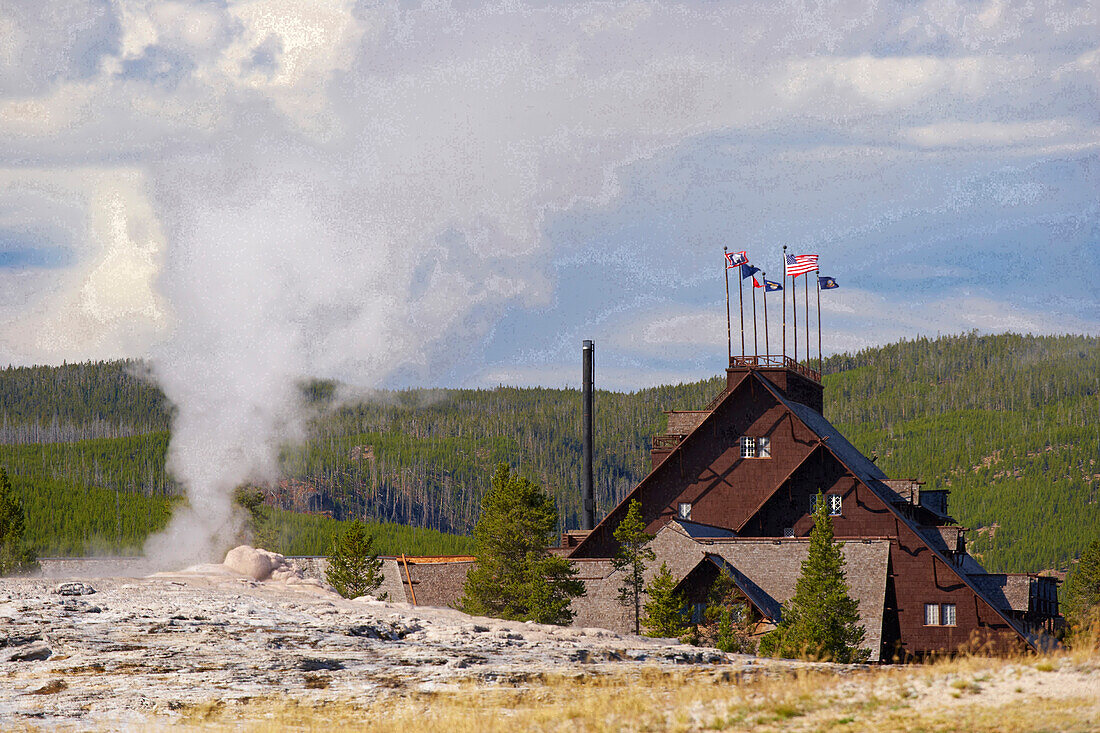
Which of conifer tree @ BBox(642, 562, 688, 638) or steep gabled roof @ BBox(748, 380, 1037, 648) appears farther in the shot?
steep gabled roof @ BBox(748, 380, 1037, 648)

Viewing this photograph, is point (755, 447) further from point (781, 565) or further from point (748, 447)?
point (781, 565)

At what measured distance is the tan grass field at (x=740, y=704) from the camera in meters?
21.4

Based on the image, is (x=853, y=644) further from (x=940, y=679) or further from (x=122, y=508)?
(x=122, y=508)

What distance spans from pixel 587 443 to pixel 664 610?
39.3 meters

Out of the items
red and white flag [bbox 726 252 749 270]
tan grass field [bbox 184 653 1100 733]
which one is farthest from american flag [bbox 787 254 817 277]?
tan grass field [bbox 184 653 1100 733]

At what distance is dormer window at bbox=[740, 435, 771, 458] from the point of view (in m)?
70.8

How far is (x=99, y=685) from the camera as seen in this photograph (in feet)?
90.1

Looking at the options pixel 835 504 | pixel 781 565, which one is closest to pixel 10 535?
pixel 781 565

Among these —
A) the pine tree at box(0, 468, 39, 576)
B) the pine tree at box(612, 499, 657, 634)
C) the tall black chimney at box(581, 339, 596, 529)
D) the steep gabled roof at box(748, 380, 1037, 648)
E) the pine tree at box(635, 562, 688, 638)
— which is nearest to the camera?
the pine tree at box(635, 562, 688, 638)

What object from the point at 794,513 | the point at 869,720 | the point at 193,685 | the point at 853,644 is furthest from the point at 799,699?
the point at 794,513

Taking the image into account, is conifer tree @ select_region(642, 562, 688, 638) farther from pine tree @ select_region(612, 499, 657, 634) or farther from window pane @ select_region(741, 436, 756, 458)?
window pane @ select_region(741, 436, 756, 458)

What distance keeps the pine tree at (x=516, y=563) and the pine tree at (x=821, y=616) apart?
38.7 feet

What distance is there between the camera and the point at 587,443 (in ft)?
298

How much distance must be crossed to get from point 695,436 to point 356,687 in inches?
1795
